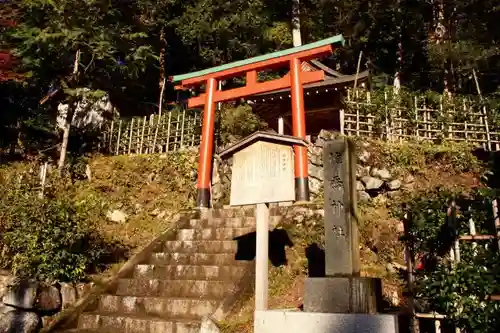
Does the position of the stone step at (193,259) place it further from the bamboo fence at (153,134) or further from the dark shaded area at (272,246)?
the bamboo fence at (153,134)

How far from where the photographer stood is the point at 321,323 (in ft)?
16.3

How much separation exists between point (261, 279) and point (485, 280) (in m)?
2.81

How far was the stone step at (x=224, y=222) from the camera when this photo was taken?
8.62 m

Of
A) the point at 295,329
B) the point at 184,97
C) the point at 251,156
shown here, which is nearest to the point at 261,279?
the point at 295,329

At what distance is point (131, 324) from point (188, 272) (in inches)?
56.1

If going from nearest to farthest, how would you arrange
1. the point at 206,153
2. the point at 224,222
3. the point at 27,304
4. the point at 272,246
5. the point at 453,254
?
1. the point at 453,254
2. the point at 27,304
3. the point at 272,246
4. the point at 224,222
5. the point at 206,153

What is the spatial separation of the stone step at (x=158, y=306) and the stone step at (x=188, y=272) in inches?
27.1

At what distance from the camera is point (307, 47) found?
11039 millimetres

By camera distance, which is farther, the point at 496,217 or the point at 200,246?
the point at 200,246

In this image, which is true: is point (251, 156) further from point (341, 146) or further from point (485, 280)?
point (485, 280)

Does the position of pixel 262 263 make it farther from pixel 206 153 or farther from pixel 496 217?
pixel 206 153

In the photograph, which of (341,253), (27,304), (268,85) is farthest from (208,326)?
(268,85)

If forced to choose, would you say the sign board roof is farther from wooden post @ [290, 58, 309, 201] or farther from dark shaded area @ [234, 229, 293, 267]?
wooden post @ [290, 58, 309, 201]

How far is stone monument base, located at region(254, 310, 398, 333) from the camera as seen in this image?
15.4 ft
